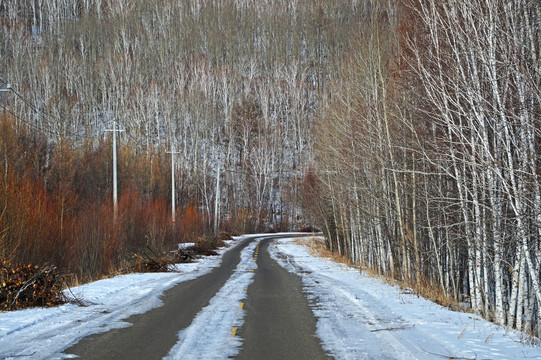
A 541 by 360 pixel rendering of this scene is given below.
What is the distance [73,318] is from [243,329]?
3441 millimetres

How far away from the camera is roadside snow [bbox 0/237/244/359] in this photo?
6574 millimetres

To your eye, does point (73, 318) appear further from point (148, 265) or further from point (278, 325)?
point (148, 265)

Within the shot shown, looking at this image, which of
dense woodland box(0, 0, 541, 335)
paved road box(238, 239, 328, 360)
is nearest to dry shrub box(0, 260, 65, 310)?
dense woodland box(0, 0, 541, 335)

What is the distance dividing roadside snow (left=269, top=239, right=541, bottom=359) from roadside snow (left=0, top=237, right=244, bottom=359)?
395cm

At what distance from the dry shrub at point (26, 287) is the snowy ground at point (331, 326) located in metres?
0.51

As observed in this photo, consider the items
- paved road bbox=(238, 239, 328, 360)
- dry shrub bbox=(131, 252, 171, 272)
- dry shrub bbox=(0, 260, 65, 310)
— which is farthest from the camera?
dry shrub bbox=(131, 252, 171, 272)

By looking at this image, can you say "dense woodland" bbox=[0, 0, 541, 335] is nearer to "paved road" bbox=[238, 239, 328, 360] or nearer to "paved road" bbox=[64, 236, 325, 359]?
"paved road" bbox=[238, 239, 328, 360]

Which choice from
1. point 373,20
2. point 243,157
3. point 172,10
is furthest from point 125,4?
point 373,20

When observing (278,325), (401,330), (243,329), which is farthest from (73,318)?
(401,330)

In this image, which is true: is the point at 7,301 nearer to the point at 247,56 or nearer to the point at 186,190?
the point at 186,190

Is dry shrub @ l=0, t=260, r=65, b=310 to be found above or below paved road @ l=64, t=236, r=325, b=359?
above

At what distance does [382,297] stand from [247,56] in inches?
3046

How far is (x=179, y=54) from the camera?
264 ft

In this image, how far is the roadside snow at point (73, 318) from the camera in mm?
6574
